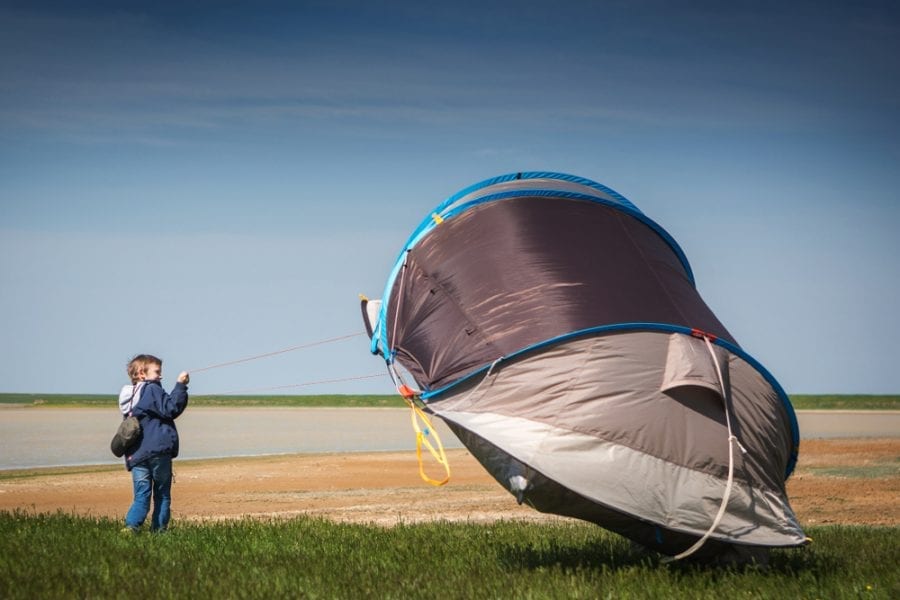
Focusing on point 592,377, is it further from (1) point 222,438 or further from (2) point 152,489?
(1) point 222,438

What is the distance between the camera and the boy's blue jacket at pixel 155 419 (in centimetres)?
1040

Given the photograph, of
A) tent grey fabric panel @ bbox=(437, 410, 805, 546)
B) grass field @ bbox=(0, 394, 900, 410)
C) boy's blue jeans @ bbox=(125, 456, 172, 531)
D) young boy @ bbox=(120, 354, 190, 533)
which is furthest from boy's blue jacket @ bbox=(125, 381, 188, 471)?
grass field @ bbox=(0, 394, 900, 410)

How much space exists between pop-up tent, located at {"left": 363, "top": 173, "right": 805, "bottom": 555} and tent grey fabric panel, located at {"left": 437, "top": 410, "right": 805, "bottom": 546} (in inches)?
0.4

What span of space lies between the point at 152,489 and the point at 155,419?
2.91 ft

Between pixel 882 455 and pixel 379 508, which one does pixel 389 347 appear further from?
pixel 882 455

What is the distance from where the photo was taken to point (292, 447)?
32062mm

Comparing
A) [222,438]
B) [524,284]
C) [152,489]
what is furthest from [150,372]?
[222,438]

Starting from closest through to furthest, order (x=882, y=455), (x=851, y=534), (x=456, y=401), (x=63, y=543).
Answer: (x=456, y=401) → (x=63, y=543) → (x=851, y=534) → (x=882, y=455)

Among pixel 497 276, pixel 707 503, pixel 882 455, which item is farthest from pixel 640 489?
pixel 882 455

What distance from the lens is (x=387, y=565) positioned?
9.23 metres

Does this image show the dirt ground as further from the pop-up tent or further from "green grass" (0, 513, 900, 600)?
the pop-up tent

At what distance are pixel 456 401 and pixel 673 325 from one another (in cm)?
188

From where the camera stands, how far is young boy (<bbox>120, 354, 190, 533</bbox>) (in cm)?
1041

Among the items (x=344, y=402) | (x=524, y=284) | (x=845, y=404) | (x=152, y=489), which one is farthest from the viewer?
(x=344, y=402)
